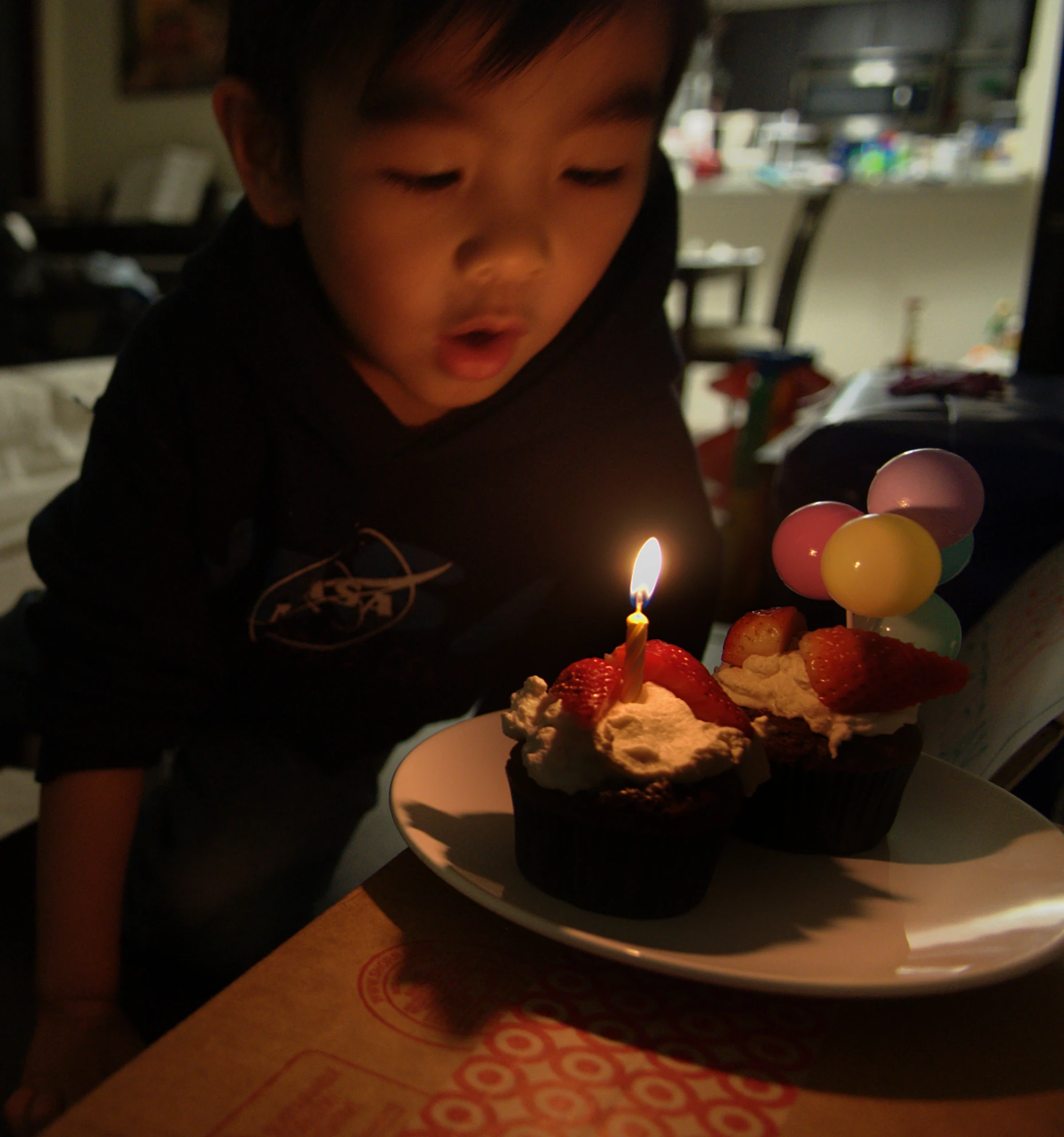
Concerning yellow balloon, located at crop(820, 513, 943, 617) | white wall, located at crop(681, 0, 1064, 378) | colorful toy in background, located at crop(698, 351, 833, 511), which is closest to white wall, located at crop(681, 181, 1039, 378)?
white wall, located at crop(681, 0, 1064, 378)

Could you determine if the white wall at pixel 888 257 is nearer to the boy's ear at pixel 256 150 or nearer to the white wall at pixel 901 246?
the white wall at pixel 901 246

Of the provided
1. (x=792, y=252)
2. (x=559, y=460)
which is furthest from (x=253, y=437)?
(x=792, y=252)

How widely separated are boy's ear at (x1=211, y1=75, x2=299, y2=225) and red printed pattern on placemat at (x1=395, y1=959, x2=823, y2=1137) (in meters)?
0.62

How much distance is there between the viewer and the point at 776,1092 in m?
0.43

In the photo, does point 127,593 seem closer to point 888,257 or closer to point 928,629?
point 928,629

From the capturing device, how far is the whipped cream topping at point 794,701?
59 centimetres

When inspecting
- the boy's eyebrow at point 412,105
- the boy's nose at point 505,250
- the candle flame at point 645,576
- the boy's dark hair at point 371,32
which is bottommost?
the candle flame at point 645,576

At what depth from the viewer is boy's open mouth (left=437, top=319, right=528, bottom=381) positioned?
73 centimetres

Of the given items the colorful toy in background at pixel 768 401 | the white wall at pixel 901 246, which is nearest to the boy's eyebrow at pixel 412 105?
the colorful toy in background at pixel 768 401

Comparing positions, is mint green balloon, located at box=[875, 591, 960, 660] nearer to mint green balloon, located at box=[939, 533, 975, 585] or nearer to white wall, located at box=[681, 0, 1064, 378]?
mint green balloon, located at box=[939, 533, 975, 585]

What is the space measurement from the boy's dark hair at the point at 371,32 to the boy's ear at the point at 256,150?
1 cm

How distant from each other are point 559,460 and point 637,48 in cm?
40

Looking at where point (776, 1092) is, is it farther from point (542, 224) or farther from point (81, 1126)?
point (542, 224)

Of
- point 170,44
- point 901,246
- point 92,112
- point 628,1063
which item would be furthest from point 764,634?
point 92,112
